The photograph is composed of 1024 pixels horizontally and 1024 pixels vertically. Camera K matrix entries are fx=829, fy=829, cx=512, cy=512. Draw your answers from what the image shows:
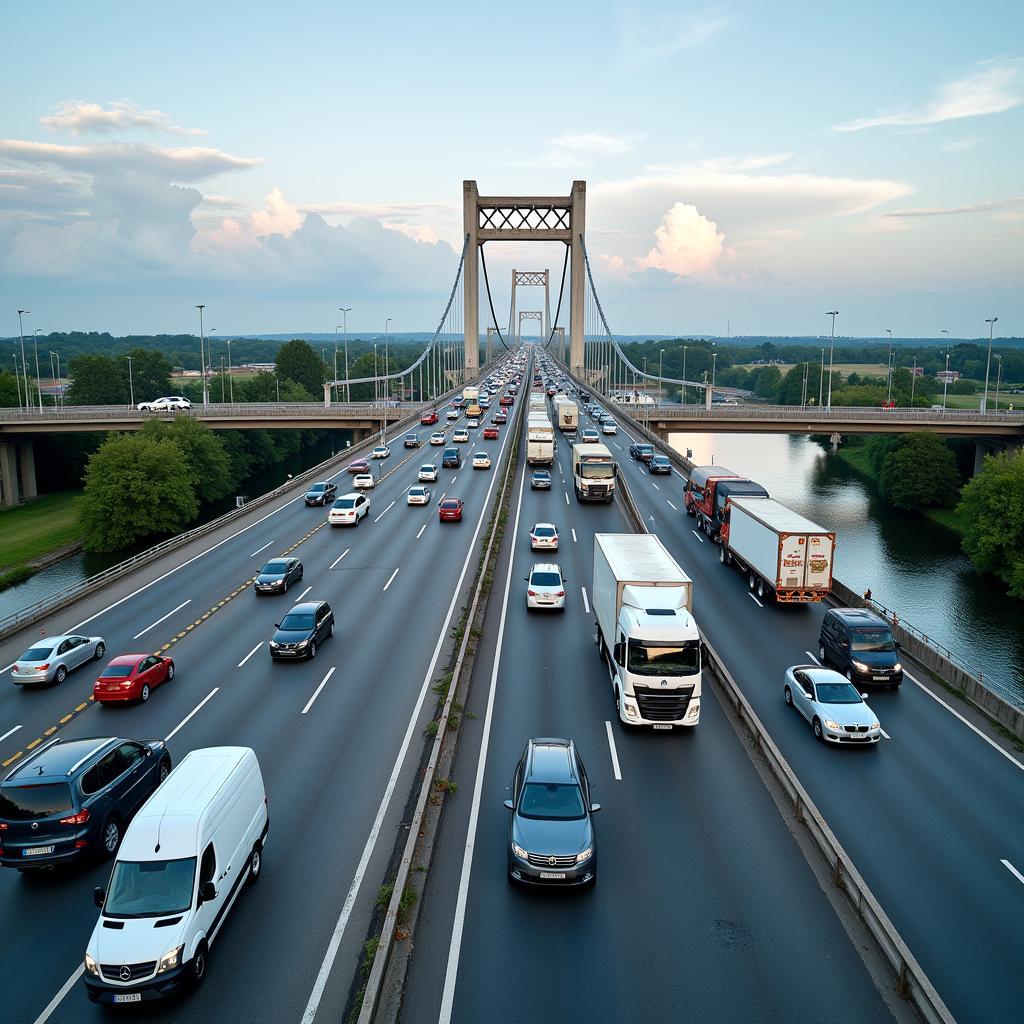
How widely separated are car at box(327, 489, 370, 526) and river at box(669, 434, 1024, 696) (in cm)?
3509

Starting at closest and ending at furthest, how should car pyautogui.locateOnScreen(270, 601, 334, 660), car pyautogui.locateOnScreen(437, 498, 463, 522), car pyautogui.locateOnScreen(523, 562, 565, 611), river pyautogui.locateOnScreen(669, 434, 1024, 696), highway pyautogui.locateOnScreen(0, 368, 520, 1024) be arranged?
highway pyautogui.locateOnScreen(0, 368, 520, 1024)
car pyautogui.locateOnScreen(270, 601, 334, 660)
car pyautogui.locateOnScreen(523, 562, 565, 611)
river pyautogui.locateOnScreen(669, 434, 1024, 696)
car pyautogui.locateOnScreen(437, 498, 463, 522)

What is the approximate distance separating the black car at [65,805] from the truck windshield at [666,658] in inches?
497

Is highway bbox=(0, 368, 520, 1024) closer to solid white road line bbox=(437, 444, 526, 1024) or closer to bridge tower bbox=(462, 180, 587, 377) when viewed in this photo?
solid white road line bbox=(437, 444, 526, 1024)

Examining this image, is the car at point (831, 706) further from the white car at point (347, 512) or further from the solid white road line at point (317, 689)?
the white car at point (347, 512)

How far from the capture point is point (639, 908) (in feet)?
49.1

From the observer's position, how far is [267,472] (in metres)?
124

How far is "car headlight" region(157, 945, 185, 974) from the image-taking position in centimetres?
1227

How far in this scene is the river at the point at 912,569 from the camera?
49119mm

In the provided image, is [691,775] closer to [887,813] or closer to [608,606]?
[887,813]

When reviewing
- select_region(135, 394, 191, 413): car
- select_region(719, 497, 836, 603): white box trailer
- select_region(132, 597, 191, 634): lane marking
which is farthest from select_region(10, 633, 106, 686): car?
select_region(135, 394, 191, 413): car

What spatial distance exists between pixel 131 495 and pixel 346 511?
33478 millimetres

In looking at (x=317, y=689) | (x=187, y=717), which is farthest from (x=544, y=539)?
(x=187, y=717)

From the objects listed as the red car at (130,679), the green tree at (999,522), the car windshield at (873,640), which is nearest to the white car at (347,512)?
the red car at (130,679)

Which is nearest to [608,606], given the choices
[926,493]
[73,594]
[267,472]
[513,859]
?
[513,859]
